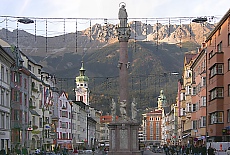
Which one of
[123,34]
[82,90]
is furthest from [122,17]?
[82,90]

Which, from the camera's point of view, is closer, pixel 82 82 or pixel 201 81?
pixel 201 81

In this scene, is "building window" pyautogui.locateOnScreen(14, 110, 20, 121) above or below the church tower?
below

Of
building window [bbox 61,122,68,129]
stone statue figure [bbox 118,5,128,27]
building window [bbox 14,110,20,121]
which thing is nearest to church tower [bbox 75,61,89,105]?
building window [bbox 61,122,68,129]

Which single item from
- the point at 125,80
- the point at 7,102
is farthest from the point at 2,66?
the point at 125,80

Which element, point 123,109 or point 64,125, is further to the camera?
point 64,125

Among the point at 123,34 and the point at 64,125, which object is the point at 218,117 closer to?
the point at 123,34

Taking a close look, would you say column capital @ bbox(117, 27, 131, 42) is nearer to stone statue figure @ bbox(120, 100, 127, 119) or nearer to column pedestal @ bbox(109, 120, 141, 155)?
stone statue figure @ bbox(120, 100, 127, 119)

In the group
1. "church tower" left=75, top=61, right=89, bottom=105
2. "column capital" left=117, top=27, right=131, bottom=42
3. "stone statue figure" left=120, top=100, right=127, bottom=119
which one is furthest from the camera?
"church tower" left=75, top=61, right=89, bottom=105

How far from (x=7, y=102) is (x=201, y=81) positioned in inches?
1138

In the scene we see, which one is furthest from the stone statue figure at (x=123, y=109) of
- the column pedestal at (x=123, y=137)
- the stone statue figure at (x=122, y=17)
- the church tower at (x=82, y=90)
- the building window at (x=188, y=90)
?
the church tower at (x=82, y=90)

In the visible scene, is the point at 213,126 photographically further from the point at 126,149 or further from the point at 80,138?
the point at 80,138

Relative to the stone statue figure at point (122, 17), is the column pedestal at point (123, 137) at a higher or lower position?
lower

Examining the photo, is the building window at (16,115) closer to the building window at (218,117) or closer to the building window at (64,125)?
the building window at (218,117)

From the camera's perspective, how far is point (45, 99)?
8506 centimetres
